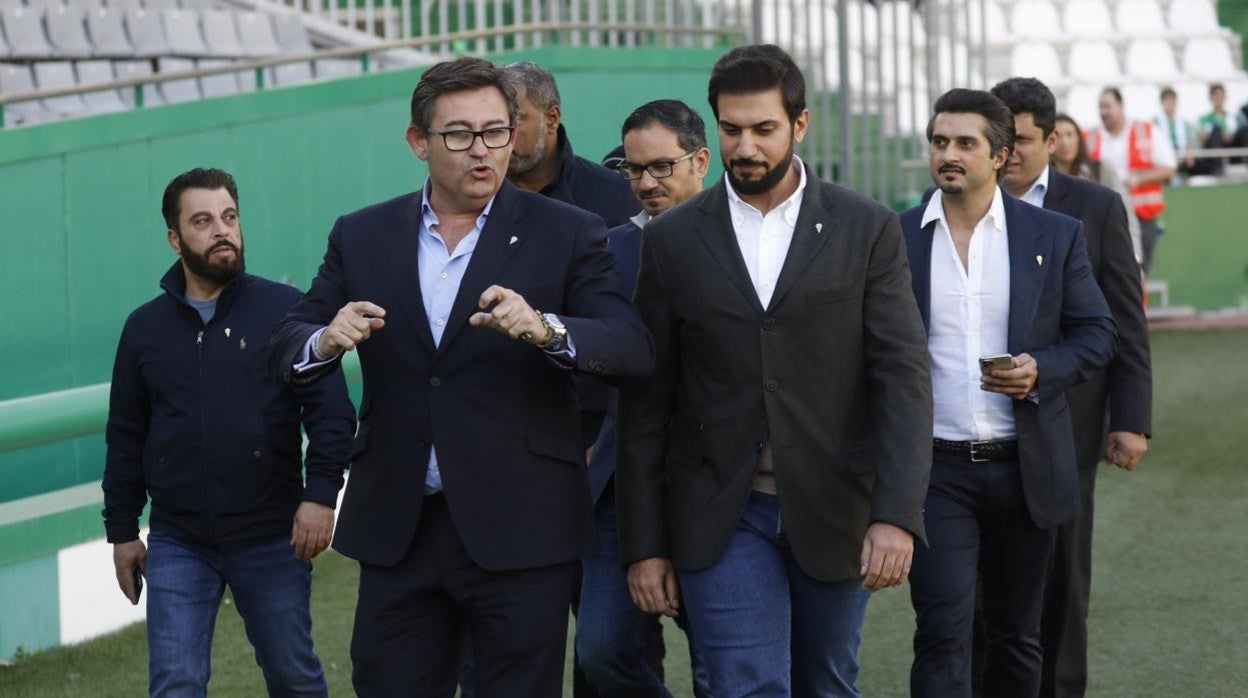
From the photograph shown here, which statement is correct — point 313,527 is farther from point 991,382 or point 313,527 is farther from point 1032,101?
point 1032,101

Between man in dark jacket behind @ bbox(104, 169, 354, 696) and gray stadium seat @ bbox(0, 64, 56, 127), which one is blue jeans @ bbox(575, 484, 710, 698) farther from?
gray stadium seat @ bbox(0, 64, 56, 127)

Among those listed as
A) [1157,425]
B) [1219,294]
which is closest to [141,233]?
[1157,425]

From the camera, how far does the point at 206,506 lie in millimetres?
5113

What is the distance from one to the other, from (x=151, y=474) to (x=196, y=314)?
44 cm

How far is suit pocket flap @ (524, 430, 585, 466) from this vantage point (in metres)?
4.11

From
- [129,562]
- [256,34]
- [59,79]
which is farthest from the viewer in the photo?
[256,34]

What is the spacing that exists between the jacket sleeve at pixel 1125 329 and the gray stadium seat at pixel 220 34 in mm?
9190

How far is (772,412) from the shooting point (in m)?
4.26

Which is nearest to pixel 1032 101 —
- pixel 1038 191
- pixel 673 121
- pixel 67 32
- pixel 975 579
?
pixel 1038 191

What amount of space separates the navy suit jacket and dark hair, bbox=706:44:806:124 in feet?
1.39

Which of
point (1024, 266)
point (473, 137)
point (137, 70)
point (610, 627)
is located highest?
point (137, 70)

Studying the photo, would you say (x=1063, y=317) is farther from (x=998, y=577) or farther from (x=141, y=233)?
(x=141, y=233)

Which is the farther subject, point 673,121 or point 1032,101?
point 1032,101

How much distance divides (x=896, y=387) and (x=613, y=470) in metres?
1.14
